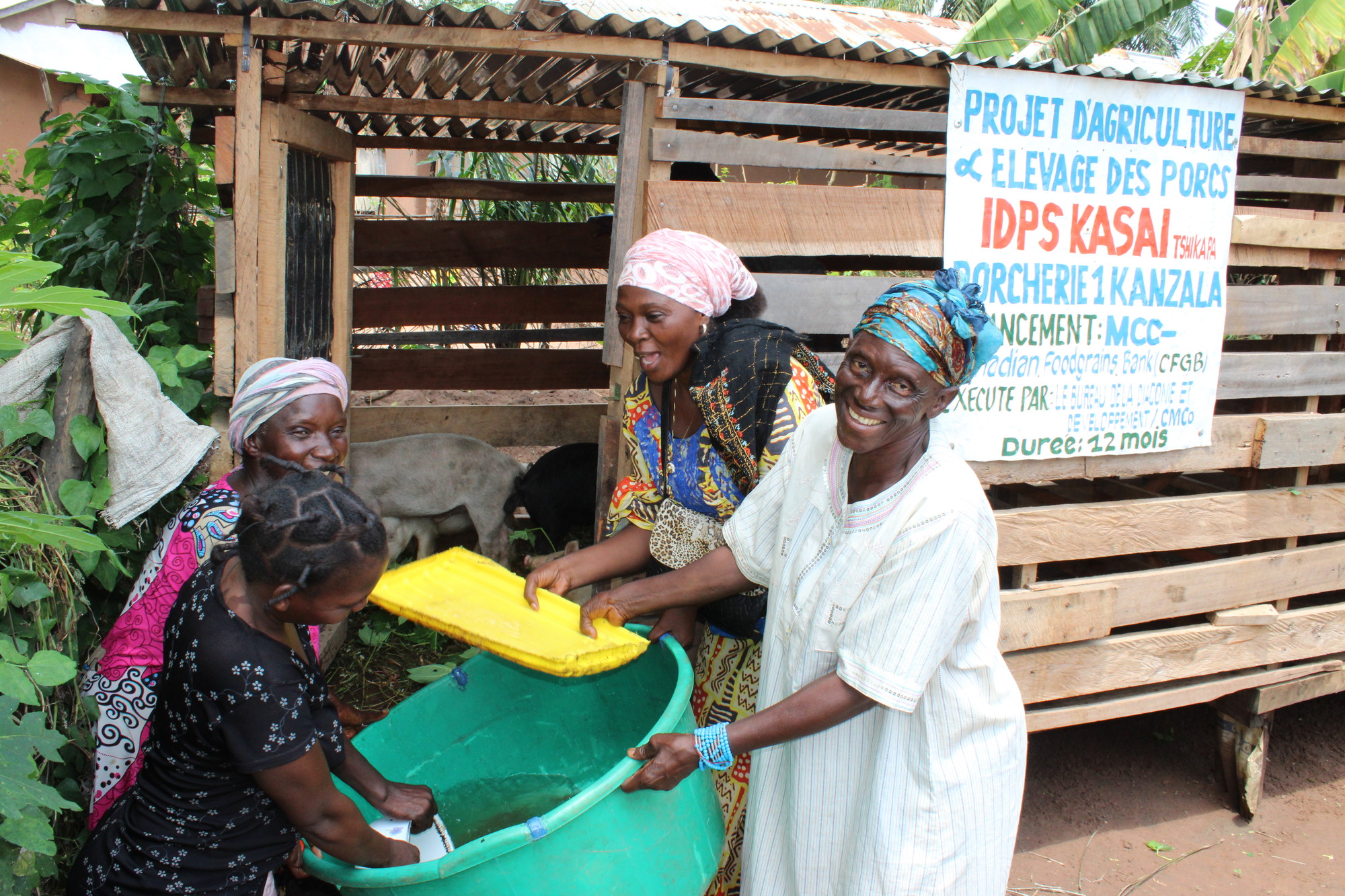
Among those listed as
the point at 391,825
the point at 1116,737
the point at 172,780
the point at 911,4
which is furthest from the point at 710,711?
the point at 911,4

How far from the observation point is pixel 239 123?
296 centimetres

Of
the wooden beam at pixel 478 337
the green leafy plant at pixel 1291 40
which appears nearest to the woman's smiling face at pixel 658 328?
the wooden beam at pixel 478 337

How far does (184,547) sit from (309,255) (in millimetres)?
1729

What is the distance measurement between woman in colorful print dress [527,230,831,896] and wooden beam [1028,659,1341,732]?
1649 mm

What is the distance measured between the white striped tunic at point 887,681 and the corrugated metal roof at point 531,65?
→ 1487 millimetres

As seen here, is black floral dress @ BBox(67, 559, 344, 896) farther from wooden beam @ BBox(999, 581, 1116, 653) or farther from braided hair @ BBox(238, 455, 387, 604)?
wooden beam @ BBox(999, 581, 1116, 653)

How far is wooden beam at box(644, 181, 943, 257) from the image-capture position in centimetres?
302

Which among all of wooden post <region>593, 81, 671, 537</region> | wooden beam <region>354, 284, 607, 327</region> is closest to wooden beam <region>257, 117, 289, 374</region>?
wooden post <region>593, 81, 671, 537</region>

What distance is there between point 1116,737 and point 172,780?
443cm

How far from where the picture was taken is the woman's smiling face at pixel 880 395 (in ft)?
5.74

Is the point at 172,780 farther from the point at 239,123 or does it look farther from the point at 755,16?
the point at 755,16

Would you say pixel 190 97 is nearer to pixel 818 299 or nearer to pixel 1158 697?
pixel 818 299

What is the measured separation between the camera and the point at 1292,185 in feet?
12.5

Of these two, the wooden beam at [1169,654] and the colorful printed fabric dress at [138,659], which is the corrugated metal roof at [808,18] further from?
the wooden beam at [1169,654]
